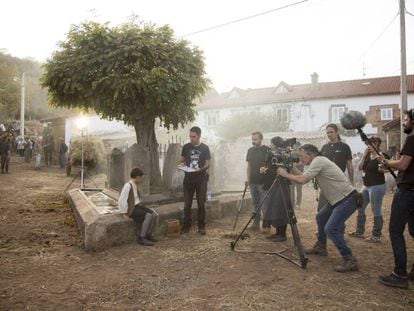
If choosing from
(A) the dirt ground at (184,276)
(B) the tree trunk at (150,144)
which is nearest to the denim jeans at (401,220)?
(A) the dirt ground at (184,276)

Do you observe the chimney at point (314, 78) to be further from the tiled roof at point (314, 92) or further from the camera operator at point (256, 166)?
the camera operator at point (256, 166)

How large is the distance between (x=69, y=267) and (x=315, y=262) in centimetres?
368

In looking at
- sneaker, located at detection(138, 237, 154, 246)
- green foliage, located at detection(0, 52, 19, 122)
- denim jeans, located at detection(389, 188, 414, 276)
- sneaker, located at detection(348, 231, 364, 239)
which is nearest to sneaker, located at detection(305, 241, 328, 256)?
denim jeans, located at detection(389, 188, 414, 276)

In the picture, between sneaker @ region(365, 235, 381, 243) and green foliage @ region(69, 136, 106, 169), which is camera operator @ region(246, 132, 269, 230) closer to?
sneaker @ region(365, 235, 381, 243)

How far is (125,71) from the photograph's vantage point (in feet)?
26.4

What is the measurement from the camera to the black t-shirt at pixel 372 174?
6.20 metres

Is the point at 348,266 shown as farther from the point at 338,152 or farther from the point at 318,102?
the point at 318,102

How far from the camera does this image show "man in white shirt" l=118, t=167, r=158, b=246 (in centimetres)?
602

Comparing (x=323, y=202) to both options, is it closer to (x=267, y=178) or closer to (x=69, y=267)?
(x=267, y=178)

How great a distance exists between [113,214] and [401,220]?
4681 millimetres

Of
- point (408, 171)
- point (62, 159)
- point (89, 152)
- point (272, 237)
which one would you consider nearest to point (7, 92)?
point (62, 159)

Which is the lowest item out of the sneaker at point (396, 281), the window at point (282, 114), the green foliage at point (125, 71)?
the sneaker at point (396, 281)

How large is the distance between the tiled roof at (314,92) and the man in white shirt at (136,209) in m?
27.6

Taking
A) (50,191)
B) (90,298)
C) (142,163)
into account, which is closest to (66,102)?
(142,163)
